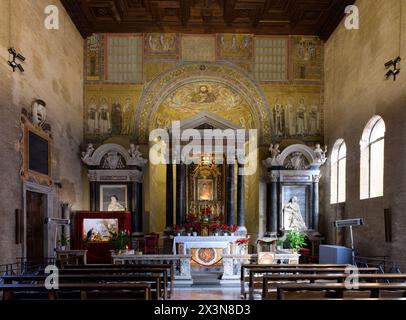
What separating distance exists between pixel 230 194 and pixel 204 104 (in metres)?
4.17

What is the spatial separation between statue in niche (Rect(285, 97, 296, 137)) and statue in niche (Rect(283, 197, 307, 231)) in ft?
9.62

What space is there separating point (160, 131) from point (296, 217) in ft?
20.9

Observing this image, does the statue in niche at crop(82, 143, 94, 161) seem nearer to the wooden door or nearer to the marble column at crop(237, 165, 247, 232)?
the wooden door

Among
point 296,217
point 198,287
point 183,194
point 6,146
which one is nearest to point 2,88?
point 6,146

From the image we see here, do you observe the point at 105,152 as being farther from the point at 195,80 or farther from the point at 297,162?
the point at 297,162

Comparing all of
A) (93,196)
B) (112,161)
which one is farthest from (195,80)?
(93,196)

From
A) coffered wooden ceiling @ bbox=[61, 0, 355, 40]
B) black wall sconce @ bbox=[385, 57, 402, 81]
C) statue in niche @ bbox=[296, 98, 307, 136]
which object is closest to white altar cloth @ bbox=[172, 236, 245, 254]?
statue in niche @ bbox=[296, 98, 307, 136]

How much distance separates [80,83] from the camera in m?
17.1

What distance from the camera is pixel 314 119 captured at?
1756 centimetres

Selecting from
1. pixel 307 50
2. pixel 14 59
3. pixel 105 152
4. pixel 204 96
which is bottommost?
pixel 105 152

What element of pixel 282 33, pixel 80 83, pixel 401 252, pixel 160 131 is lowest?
pixel 401 252

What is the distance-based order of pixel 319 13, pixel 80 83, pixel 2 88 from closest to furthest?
pixel 2 88
pixel 319 13
pixel 80 83
